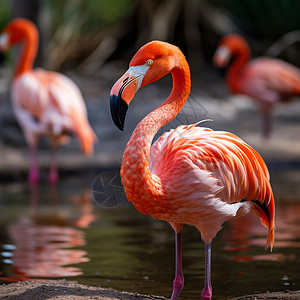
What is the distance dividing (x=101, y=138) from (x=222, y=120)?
1987 millimetres

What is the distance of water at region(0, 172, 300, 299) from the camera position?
3744 mm

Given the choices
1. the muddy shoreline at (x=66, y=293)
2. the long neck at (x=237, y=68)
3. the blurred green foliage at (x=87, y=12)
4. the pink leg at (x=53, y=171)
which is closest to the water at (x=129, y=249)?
the muddy shoreline at (x=66, y=293)

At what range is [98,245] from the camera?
4.90 m

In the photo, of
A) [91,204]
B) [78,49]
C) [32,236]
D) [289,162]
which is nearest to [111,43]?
[78,49]

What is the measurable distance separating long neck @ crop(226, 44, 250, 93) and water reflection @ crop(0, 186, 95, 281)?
4.68 meters

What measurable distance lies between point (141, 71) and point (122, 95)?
0.19m

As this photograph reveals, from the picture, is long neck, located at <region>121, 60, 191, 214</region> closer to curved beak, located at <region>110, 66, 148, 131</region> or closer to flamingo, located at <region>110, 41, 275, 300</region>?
flamingo, located at <region>110, 41, 275, 300</region>

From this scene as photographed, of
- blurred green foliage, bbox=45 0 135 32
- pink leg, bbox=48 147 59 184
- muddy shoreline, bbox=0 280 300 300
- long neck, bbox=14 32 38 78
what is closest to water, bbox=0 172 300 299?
muddy shoreline, bbox=0 280 300 300

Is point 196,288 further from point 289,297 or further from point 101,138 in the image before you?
point 101,138

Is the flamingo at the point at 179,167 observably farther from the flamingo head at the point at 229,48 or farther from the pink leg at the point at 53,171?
the flamingo head at the point at 229,48

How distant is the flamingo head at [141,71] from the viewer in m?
3.00

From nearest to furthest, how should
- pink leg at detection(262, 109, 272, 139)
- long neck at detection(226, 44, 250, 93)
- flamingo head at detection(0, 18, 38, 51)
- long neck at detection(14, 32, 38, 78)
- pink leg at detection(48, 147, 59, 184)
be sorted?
pink leg at detection(48, 147, 59, 184) < long neck at detection(14, 32, 38, 78) < flamingo head at detection(0, 18, 38, 51) < pink leg at detection(262, 109, 272, 139) < long neck at detection(226, 44, 250, 93)

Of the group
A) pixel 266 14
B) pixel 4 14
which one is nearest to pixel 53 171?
pixel 4 14

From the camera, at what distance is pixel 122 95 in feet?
9.89
